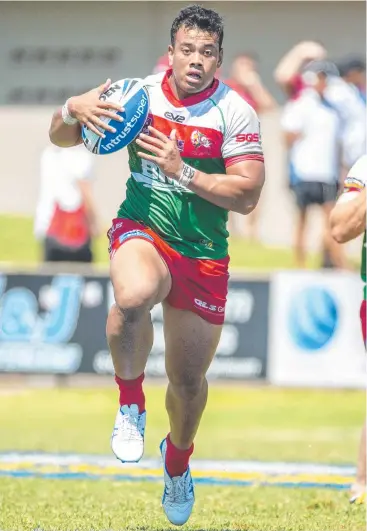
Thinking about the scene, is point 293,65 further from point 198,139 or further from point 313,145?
point 198,139

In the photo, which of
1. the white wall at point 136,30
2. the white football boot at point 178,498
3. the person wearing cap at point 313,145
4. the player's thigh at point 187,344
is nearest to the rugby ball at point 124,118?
the player's thigh at point 187,344

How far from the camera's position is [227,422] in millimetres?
12828

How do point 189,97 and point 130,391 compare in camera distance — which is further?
point 130,391

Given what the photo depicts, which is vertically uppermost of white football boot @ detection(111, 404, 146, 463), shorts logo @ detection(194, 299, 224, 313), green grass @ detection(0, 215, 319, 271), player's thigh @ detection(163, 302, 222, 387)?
shorts logo @ detection(194, 299, 224, 313)

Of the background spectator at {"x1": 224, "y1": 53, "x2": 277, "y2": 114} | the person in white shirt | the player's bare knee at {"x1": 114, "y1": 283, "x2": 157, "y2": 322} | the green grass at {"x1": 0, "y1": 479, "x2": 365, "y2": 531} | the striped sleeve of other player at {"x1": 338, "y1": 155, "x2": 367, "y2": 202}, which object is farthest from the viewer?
the background spectator at {"x1": 224, "y1": 53, "x2": 277, "y2": 114}

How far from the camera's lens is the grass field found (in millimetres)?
A: 7355

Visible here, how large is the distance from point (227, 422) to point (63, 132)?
6.62 m

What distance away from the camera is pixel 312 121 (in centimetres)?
1512

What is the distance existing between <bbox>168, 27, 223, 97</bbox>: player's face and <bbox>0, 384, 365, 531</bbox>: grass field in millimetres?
2405

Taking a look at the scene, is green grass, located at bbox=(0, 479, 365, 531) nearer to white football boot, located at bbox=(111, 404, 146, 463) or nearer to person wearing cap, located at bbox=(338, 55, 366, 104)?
white football boot, located at bbox=(111, 404, 146, 463)

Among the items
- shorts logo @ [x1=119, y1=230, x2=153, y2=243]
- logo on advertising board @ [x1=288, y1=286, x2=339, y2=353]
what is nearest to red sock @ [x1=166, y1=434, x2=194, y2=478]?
shorts logo @ [x1=119, y1=230, x2=153, y2=243]

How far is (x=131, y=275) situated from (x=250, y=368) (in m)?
7.02

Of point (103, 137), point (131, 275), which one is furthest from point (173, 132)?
point (131, 275)

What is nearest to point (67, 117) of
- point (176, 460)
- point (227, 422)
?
point (176, 460)
